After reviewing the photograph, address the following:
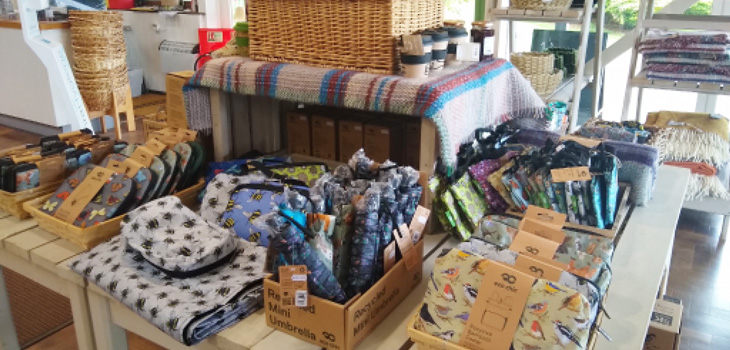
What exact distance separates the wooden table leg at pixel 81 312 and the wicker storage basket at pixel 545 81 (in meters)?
2.50

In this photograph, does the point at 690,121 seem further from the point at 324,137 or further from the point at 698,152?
the point at 324,137

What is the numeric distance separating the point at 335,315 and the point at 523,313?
1.25ft

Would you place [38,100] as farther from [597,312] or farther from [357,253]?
[597,312]

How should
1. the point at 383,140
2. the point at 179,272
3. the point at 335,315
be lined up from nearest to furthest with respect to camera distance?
the point at 335,315, the point at 179,272, the point at 383,140

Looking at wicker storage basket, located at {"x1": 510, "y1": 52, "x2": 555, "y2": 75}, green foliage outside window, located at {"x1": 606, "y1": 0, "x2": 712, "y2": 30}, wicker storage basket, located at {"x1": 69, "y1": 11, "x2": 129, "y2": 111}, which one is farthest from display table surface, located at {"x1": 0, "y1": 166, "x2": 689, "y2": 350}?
wicker storage basket, located at {"x1": 69, "y1": 11, "x2": 129, "y2": 111}

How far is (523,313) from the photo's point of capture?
1071 mm

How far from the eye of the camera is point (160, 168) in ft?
6.18

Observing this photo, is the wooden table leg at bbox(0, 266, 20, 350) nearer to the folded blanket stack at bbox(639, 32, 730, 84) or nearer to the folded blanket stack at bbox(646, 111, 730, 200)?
the folded blanket stack at bbox(646, 111, 730, 200)

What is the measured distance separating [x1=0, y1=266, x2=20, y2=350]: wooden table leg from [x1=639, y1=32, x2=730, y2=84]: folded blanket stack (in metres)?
3.27

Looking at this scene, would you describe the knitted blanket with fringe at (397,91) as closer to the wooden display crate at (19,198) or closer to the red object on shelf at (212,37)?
the wooden display crate at (19,198)

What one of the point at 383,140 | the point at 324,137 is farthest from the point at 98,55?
the point at 383,140

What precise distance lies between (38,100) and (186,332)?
14.6ft

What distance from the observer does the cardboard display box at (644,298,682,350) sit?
1897 millimetres

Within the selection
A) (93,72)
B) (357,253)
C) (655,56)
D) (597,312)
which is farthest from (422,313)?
(93,72)
